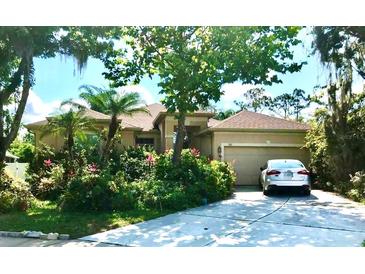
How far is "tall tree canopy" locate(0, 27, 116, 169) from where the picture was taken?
9.80 metres

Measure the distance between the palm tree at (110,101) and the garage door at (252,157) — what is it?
4.39 meters

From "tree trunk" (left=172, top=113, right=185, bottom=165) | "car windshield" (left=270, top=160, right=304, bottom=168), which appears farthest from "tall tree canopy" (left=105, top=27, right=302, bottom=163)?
"car windshield" (left=270, top=160, right=304, bottom=168)

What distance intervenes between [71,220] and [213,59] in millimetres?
4874

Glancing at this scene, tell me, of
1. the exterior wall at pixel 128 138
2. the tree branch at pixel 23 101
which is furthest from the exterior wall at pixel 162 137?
the tree branch at pixel 23 101

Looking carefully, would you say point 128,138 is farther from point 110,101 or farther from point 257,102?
point 257,102

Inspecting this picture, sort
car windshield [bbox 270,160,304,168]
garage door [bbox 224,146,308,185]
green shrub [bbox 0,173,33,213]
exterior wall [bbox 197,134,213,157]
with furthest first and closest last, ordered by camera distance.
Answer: exterior wall [bbox 197,134,213,157]
garage door [bbox 224,146,308,185]
car windshield [bbox 270,160,304,168]
green shrub [bbox 0,173,33,213]

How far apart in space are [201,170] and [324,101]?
526 cm

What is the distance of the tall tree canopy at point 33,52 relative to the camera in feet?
32.1

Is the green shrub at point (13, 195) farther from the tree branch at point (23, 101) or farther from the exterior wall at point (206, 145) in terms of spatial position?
the exterior wall at point (206, 145)

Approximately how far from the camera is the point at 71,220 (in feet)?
27.0

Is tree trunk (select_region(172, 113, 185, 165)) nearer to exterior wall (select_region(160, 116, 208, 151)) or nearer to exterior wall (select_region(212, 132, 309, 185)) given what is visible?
exterior wall (select_region(212, 132, 309, 185))

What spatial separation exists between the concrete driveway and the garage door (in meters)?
5.14
